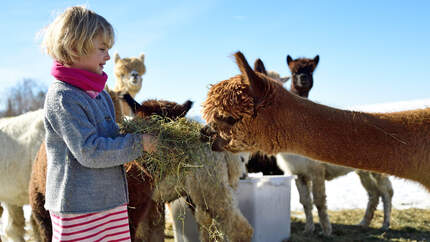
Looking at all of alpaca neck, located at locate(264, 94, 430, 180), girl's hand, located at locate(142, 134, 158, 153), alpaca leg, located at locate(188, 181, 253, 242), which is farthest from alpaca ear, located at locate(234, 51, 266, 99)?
alpaca leg, located at locate(188, 181, 253, 242)

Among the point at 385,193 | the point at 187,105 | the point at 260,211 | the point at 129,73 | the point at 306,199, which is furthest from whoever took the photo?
the point at 129,73

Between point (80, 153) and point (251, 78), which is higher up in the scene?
point (251, 78)

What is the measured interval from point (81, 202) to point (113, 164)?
20cm

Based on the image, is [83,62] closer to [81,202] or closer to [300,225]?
[81,202]

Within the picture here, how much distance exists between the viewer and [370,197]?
601 cm

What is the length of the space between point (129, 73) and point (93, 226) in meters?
5.47

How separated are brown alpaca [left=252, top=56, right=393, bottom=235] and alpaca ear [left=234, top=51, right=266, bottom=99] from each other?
3659 millimetres

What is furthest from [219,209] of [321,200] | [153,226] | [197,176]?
[321,200]

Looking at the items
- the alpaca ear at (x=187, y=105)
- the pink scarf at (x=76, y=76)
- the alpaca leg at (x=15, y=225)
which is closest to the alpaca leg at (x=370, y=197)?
the alpaca ear at (x=187, y=105)

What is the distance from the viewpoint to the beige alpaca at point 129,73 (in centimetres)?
659

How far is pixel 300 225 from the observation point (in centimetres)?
587

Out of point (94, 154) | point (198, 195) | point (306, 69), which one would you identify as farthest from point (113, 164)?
point (306, 69)

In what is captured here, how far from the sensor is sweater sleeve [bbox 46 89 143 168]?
4.59ft

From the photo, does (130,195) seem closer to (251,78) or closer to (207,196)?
(251,78)
